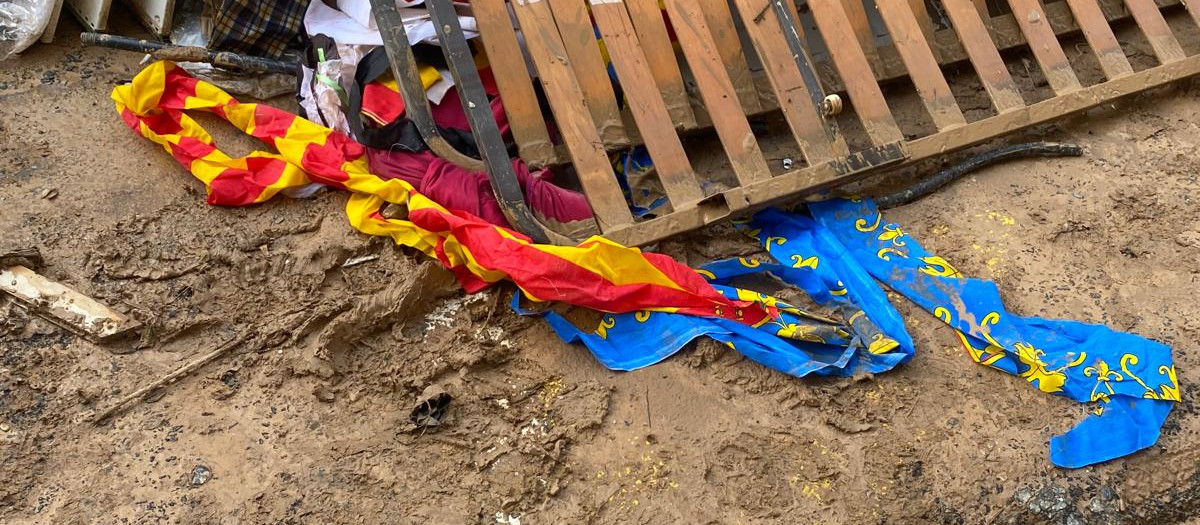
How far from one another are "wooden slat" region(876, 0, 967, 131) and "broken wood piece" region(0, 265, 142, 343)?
106 inches

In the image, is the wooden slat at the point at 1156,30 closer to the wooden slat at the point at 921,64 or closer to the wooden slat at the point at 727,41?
the wooden slat at the point at 921,64

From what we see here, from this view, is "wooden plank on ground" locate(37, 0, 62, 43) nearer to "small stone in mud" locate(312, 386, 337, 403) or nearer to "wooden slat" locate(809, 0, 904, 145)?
"small stone in mud" locate(312, 386, 337, 403)

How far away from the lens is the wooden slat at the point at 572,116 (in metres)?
2.91

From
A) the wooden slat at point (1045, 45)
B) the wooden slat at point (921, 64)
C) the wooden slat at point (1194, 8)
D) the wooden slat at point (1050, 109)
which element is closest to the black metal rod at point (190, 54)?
the wooden slat at point (921, 64)

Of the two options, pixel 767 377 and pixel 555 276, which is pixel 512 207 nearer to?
pixel 555 276

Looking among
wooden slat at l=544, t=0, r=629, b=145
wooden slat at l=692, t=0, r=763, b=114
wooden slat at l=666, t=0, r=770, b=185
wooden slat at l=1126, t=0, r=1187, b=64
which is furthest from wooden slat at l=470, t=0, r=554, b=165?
wooden slat at l=1126, t=0, r=1187, b=64

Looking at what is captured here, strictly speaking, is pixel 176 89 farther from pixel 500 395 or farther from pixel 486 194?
pixel 500 395

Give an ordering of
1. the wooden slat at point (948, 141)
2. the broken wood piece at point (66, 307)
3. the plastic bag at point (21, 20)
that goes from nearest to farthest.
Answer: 1. the broken wood piece at point (66, 307)
2. the wooden slat at point (948, 141)
3. the plastic bag at point (21, 20)

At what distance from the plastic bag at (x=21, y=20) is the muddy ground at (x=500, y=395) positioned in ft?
2.15

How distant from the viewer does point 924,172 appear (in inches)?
127

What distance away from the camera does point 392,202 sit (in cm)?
306

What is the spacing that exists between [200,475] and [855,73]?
2.44m

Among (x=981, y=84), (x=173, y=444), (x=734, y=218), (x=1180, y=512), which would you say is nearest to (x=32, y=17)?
(x=173, y=444)

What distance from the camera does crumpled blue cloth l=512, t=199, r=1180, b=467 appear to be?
8.29ft
